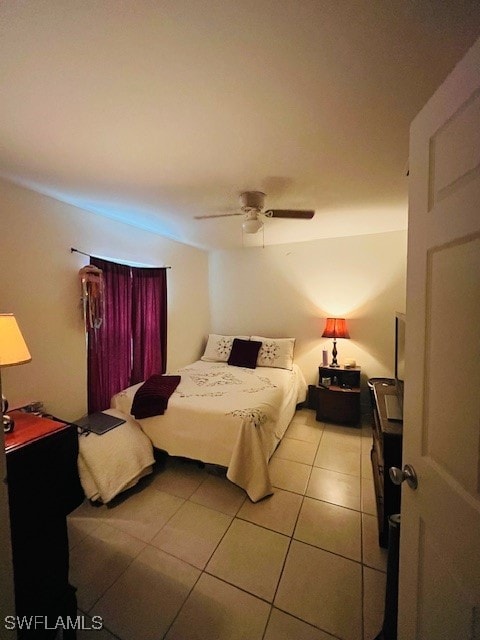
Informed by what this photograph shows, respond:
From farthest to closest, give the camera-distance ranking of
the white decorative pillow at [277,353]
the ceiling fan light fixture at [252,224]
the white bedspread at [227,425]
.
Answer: the white decorative pillow at [277,353], the ceiling fan light fixture at [252,224], the white bedspread at [227,425]

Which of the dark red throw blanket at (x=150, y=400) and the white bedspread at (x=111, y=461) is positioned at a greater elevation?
the dark red throw blanket at (x=150, y=400)

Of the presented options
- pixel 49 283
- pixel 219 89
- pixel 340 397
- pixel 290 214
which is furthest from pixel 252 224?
pixel 340 397

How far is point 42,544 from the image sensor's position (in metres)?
1.08

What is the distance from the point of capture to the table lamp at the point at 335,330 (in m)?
3.13

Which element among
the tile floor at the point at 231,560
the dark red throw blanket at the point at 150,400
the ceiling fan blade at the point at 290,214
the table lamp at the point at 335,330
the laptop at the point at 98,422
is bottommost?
the tile floor at the point at 231,560

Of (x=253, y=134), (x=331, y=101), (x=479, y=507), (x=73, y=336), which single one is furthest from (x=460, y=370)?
(x=73, y=336)

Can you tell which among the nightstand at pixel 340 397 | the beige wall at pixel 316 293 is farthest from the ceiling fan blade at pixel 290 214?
the nightstand at pixel 340 397

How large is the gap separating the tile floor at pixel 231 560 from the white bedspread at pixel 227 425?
23 cm

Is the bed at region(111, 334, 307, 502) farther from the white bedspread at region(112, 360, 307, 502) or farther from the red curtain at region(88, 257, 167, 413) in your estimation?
the red curtain at region(88, 257, 167, 413)

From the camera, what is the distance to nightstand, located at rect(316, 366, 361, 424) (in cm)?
292

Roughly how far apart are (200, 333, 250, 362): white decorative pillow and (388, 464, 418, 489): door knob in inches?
113

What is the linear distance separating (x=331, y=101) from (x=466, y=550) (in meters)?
1.60

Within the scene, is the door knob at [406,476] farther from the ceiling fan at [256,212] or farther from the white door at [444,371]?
the ceiling fan at [256,212]

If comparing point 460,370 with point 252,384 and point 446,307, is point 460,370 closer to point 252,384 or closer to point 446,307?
point 446,307
